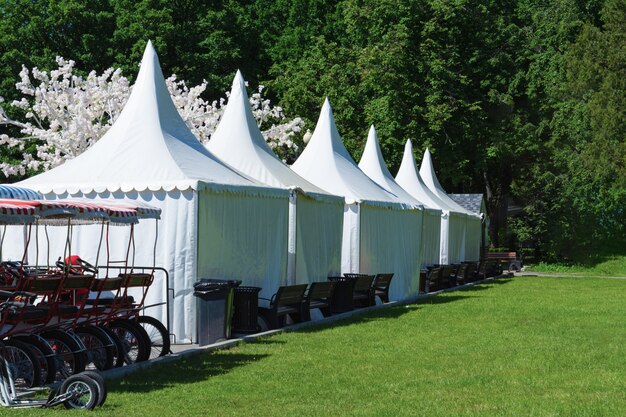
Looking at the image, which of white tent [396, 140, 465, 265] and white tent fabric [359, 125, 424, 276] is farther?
white tent [396, 140, 465, 265]

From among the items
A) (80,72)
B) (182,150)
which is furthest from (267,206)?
(80,72)

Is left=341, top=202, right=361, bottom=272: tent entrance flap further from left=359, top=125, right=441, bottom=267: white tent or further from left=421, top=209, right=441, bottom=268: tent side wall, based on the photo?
left=421, top=209, right=441, bottom=268: tent side wall

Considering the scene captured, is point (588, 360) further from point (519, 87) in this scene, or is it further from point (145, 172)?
point (519, 87)

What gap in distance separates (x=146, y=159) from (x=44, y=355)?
6.89 metres

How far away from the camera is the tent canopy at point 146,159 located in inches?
686

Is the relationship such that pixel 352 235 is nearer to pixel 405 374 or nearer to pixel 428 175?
pixel 405 374

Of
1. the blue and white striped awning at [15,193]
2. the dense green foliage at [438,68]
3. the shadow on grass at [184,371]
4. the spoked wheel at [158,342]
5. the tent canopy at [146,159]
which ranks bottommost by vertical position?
the shadow on grass at [184,371]

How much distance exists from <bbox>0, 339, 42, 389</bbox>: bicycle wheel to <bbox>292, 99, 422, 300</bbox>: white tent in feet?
49.0

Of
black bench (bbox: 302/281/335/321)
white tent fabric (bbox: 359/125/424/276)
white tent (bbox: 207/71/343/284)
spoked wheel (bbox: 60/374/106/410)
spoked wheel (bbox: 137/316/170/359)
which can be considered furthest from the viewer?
white tent fabric (bbox: 359/125/424/276)

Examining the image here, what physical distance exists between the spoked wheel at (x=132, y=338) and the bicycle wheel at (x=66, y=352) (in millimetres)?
1514

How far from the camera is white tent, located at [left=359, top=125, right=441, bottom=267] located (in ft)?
108

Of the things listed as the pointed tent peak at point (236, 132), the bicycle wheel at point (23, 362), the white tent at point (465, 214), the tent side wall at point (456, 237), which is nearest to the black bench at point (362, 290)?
the pointed tent peak at point (236, 132)

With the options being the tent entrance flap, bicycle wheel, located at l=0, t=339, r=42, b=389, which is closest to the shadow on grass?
bicycle wheel, located at l=0, t=339, r=42, b=389

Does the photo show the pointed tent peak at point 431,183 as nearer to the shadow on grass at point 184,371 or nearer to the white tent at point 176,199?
the white tent at point 176,199
